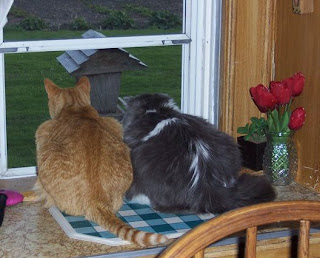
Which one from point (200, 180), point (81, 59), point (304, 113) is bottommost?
point (200, 180)

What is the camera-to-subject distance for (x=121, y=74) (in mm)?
2582

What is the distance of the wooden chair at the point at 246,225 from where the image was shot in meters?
1.25

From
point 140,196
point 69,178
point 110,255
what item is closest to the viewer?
point 110,255

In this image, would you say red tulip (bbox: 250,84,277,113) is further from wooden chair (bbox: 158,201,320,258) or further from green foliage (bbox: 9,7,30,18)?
wooden chair (bbox: 158,201,320,258)

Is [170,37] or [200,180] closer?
[200,180]

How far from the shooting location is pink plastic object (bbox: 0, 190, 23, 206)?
7.36ft

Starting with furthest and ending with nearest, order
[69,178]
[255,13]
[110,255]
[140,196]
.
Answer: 1. [255,13]
2. [140,196]
3. [69,178]
4. [110,255]

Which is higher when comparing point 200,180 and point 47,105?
point 47,105

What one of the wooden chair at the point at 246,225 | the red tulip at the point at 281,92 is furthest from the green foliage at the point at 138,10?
the wooden chair at the point at 246,225

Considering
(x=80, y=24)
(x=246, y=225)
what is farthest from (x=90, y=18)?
(x=246, y=225)

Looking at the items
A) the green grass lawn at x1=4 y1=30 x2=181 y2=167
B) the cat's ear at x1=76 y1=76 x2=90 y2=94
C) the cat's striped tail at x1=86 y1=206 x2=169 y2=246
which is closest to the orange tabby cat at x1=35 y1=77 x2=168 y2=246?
the cat's striped tail at x1=86 y1=206 x2=169 y2=246

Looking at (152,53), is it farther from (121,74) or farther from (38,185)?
(38,185)

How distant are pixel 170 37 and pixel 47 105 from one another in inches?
19.5

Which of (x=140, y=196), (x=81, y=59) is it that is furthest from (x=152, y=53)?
(x=140, y=196)
